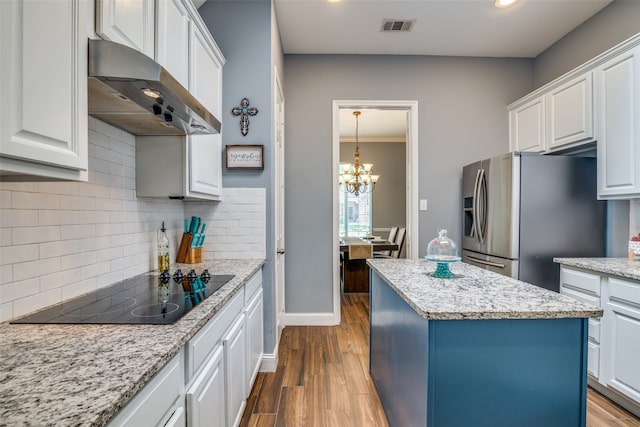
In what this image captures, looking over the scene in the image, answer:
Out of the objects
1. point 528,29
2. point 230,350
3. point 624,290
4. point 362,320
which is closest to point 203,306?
point 230,350

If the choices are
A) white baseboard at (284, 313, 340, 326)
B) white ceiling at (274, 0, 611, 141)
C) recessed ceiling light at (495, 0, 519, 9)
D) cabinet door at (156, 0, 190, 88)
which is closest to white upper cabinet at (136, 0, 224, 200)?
cabinet door at (156, 0, 190, 88)

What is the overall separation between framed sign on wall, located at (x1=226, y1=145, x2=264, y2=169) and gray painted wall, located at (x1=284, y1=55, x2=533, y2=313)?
3.19 ft

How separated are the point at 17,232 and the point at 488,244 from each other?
3.04 meters

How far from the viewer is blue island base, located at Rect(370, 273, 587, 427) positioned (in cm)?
119

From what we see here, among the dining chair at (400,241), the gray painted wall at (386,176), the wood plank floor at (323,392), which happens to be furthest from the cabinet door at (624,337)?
the gray painted wall at (386,176)

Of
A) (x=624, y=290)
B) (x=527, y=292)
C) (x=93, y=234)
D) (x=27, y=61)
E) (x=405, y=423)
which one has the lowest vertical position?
(x=405, y=423)

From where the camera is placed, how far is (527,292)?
4.64 ft

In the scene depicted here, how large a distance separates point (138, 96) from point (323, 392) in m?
2.03

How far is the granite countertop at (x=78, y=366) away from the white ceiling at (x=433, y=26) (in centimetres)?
262

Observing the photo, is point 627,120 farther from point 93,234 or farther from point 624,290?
point 93,234

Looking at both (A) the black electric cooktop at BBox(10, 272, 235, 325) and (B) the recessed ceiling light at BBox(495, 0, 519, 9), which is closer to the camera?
(A) the black electric cooktop at BBox(10, 272, 235, 325)

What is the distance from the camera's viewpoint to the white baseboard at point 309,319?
340cm

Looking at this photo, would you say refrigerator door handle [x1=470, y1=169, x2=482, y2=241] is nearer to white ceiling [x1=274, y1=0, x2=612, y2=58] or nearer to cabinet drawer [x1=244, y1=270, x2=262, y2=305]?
white ceiling [x1=274, y1=0, x2=612, y2=58]

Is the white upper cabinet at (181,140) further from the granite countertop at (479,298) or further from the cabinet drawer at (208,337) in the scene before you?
the granite countertop at (479,298)
